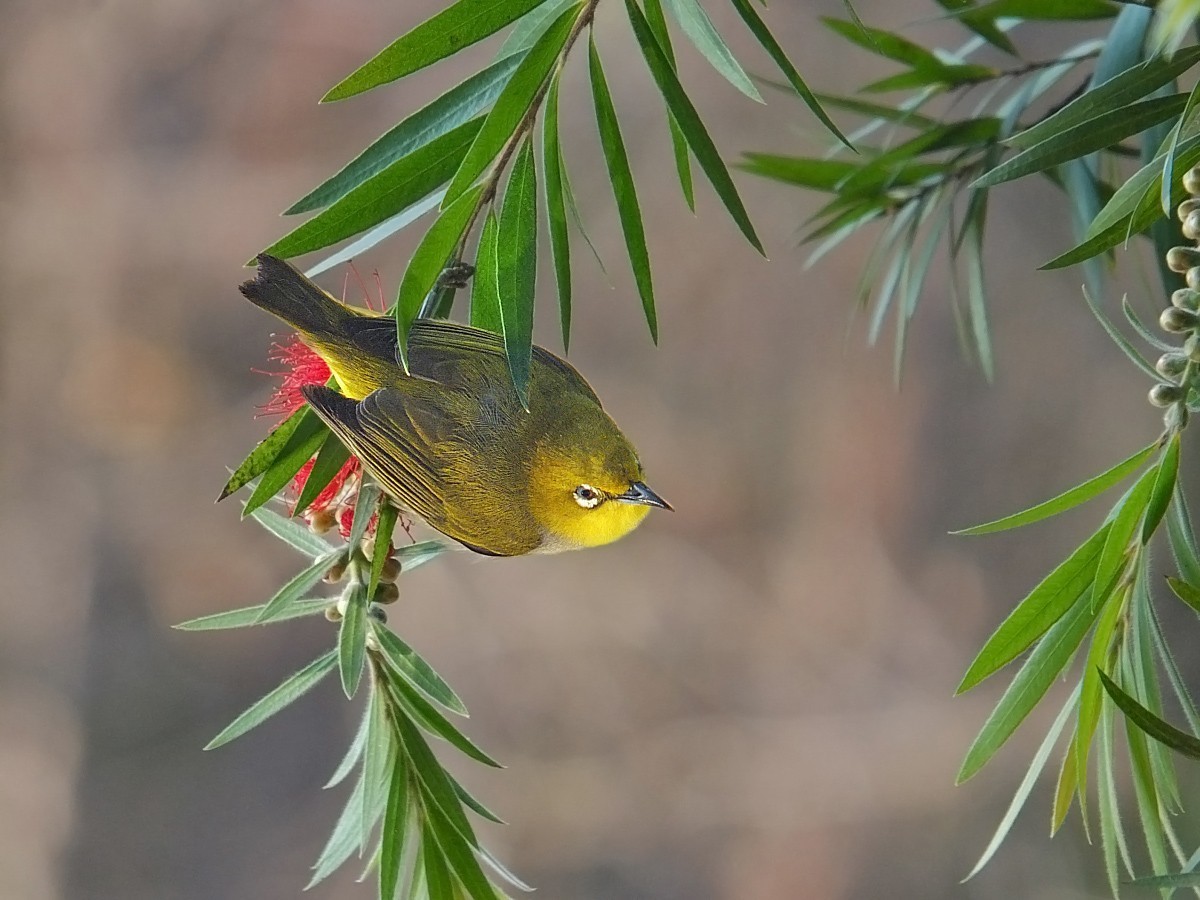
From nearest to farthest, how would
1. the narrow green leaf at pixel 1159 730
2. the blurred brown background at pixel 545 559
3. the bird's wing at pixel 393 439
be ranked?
the narrow green leaf at pixel 1159 730 → the bird's wing at pixel 393 439 → the blurred brown background at pixel 545 559

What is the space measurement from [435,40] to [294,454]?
21 cm

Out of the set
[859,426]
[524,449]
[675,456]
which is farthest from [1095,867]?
[524,449]

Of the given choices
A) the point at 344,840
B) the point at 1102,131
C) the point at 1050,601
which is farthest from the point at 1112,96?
the point at 344,840

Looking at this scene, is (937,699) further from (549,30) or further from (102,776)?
(549,30)

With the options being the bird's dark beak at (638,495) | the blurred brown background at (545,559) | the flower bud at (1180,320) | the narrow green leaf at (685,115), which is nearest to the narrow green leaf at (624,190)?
the narrow green leaf at (685,115)

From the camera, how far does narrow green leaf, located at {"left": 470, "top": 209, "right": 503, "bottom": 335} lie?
511 mm

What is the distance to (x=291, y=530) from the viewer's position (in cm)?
61

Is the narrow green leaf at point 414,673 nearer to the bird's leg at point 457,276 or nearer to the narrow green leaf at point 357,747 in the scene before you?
the narrow green leaf at point 357,747

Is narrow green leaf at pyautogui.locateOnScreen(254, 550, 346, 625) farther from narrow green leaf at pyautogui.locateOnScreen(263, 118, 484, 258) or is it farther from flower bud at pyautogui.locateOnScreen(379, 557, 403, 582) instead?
narrow green leaf at pyautogui.locateOnScreen(263, 118, 484, 258)

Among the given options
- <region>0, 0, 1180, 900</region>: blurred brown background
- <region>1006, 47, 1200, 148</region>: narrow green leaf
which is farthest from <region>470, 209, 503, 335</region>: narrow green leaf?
Answer: <region>0, 0, 1180, 900</region>: blurred brown background

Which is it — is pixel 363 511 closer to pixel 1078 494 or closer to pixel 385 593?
pixel 385 593

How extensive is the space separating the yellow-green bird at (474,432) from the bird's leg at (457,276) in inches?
0.9

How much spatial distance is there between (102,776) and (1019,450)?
1.91m

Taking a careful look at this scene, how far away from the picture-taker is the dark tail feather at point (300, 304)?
0.55 meters
